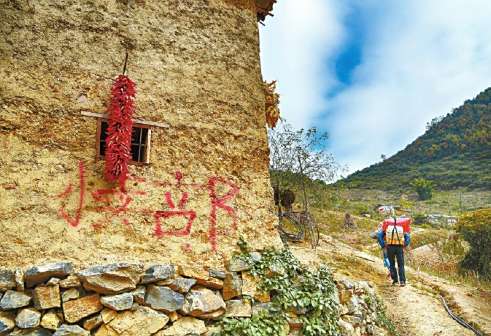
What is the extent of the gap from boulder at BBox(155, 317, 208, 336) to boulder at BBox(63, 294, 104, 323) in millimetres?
730

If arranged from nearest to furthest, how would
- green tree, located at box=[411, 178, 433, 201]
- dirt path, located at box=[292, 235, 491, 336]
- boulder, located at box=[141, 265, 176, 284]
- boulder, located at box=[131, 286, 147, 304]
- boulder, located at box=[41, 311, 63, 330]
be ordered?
1. boulder, located at box=[41, 311, 63, 330]
2. boulder, located at box=[131, 286, 147, 304]
3. boulder, located at box=[141, 265, 176, 284]
4. dirt path, located at box=[292, 235, 491, 336]
5. green tree, located at box=[411, 178, 433, 201]

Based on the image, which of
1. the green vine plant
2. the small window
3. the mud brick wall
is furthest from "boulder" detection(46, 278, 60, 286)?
the green vine plant

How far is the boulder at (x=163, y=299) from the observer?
4570mm

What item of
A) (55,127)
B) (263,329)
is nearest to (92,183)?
(55,127)

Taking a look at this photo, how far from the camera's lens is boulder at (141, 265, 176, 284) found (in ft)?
15.1

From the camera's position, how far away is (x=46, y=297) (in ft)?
13.6

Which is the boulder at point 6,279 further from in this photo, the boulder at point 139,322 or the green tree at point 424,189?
the green tree at point 424,189

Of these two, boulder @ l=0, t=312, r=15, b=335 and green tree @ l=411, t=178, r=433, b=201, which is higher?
green tree @ l=411, t=178, r=433, b=201

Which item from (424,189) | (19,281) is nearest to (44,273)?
(19,281)

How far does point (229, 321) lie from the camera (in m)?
4.87

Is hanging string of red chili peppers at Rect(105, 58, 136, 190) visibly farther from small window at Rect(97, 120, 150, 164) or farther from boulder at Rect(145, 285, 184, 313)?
boulder at Rect(145, 285, 184, 313)

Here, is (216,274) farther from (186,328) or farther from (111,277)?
(111,277)

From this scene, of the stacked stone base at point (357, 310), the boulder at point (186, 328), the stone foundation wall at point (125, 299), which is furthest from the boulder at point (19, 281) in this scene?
the stacked stone base at point (357, 310)

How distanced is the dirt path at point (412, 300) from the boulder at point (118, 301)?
3753mm
